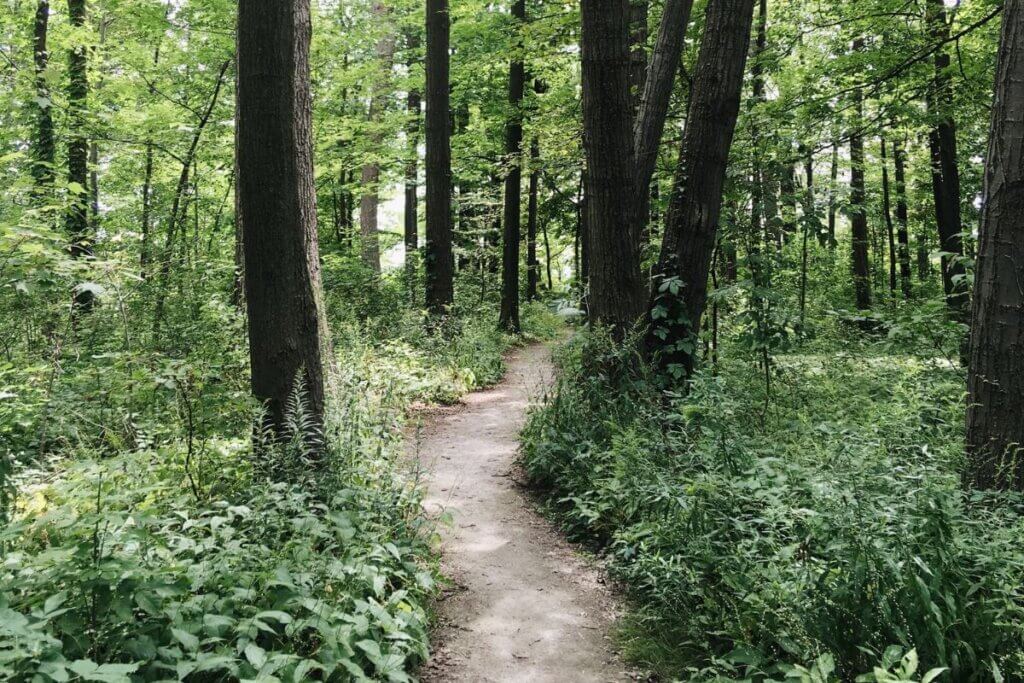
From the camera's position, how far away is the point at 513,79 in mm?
14578

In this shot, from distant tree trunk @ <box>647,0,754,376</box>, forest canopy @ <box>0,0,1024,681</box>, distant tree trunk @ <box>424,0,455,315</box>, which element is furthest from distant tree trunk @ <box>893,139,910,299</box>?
distant tree trunk @ <box>647,0,754,376</box>

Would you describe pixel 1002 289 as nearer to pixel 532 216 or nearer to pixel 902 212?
pixel 532 216

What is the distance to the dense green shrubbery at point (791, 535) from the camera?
107 inches

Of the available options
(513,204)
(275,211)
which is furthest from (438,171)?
(275,211)

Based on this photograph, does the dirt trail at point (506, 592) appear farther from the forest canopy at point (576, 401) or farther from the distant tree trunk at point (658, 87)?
the distant tree trunk at point (658, 87)

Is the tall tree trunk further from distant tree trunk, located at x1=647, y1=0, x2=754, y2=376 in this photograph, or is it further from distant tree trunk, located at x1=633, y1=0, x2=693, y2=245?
distant tree trunk, located at x1=647, y1=0, x2=754, y2=376

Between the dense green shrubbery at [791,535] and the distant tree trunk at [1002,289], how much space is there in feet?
0.82

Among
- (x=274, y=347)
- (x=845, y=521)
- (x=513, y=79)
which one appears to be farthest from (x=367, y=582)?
(x=513, y=79)

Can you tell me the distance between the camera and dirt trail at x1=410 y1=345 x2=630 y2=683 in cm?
357

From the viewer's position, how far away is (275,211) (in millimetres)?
4605

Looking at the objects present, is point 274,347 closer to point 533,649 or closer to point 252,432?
point 252,432

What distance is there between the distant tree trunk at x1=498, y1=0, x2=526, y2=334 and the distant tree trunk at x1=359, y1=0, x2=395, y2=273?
14.2 feet

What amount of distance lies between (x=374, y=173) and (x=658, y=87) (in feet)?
43.3

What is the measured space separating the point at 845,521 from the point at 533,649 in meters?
1.89
